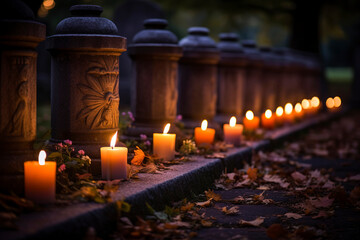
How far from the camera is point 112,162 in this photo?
413cm

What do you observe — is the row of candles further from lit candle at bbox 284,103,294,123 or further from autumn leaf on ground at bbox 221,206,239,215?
lit candle at bbox 284,103,294,123

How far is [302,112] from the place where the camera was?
41.9ft

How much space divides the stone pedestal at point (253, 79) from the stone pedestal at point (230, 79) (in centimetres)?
83

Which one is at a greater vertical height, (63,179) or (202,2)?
(202,2)

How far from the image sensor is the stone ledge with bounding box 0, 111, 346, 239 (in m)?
2.95

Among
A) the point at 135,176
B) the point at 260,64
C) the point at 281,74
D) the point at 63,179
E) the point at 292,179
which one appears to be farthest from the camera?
the point at 281,74

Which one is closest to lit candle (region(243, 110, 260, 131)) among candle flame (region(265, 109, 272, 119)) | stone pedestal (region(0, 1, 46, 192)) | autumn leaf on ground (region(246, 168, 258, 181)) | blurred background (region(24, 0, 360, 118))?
candle flame (region(265, 109, 272, 119))

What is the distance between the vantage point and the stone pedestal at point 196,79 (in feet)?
23.4

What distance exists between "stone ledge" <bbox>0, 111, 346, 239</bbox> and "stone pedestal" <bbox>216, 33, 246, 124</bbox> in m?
2.09

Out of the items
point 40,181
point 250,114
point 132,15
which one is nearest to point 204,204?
point 40,181

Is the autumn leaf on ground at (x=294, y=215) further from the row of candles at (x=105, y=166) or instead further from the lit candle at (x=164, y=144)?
the lit candle at (x=164, y=144)

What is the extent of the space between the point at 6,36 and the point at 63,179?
1006 mm

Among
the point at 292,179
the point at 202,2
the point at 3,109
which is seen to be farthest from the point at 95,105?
the point at 202,2

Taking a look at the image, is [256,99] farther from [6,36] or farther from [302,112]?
[6,36]
